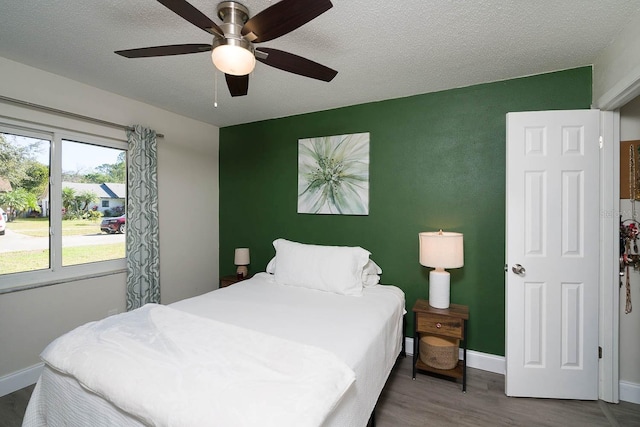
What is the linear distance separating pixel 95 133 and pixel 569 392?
454 centimetres

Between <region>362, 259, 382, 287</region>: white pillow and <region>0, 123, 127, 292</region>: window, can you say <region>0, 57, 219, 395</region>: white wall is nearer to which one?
<region>0, 123, 127, 292</region>: window

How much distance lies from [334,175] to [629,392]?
114 inches

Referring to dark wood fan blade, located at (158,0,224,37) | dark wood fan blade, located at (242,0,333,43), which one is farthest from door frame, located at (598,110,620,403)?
dark wood fan blade, located at (158,0,224,37)

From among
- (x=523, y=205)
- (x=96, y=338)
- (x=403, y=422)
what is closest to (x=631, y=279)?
(x=523, y=205)

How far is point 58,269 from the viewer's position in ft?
8.05

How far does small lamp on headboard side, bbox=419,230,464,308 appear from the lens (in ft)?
7.36

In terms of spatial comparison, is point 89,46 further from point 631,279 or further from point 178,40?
point 631,279

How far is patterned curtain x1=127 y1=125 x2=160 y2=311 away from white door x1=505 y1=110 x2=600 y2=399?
3.34 meters

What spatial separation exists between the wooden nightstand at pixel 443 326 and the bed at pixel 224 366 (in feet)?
0.85

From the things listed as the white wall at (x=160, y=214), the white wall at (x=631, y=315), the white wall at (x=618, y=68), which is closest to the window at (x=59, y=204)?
the white wall at (x=160, y=214)

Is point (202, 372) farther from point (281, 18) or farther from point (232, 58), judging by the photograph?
point (281, 18)

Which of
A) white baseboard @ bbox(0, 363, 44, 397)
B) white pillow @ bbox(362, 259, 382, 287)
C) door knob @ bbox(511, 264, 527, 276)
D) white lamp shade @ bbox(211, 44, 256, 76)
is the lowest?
white baseboard @ bbox(0, 363, 44, 397)

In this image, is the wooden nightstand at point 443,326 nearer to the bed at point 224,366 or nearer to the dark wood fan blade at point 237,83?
the bed at point 224,366

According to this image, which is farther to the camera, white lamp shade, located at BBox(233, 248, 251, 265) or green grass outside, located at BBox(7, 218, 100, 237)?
white lamp shade, located at BBox(233, 248, 251, 265)
